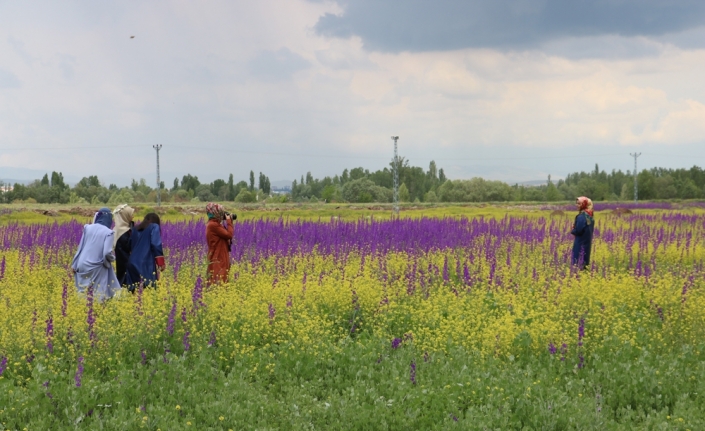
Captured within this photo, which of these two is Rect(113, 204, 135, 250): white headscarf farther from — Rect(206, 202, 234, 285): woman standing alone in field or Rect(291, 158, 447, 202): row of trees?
Rect(291, 158, 447, 202): row of trees

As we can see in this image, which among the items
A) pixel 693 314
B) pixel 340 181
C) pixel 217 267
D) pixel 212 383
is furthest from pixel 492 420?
pixel 340 181

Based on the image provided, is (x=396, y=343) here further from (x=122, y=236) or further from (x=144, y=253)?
(x=122, y=236)

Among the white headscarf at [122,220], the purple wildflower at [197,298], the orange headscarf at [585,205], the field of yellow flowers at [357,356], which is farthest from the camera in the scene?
the orange headscarf at [585,205]

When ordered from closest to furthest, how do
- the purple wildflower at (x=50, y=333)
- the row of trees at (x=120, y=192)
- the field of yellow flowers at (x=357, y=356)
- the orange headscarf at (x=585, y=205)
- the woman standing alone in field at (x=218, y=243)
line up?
the field of yellow flowers at (x=357, y=356)
the purple wildflower at (x=50, y=333)
the woman standing alone in field at (x=218, y=243)
the orange headscarf at (x=585, y=205)
the row of trees at (x=120, y=192)

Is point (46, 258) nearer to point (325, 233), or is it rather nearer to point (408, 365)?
point (325, 233)

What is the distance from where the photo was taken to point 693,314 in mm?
9570

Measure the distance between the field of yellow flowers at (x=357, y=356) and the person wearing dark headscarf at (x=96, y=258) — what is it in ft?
1.50

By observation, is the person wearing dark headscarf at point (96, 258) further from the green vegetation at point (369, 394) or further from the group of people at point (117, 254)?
the green vegetation at point (369, 394)

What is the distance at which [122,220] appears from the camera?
33.3ft

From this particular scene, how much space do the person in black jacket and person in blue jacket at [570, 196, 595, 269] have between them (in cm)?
953

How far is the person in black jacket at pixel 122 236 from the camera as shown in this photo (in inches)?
398

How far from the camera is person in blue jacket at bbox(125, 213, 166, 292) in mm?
10141

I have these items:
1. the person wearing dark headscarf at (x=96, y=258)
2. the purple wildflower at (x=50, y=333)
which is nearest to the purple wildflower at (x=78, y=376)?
the purple wildflower at (x=50, y=333)

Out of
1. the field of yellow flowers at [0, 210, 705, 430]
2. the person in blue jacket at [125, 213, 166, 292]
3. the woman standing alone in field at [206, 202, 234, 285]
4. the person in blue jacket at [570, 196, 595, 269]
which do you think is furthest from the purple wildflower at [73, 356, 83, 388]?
the person in blue jacket at [570, 196, 595, 269]
